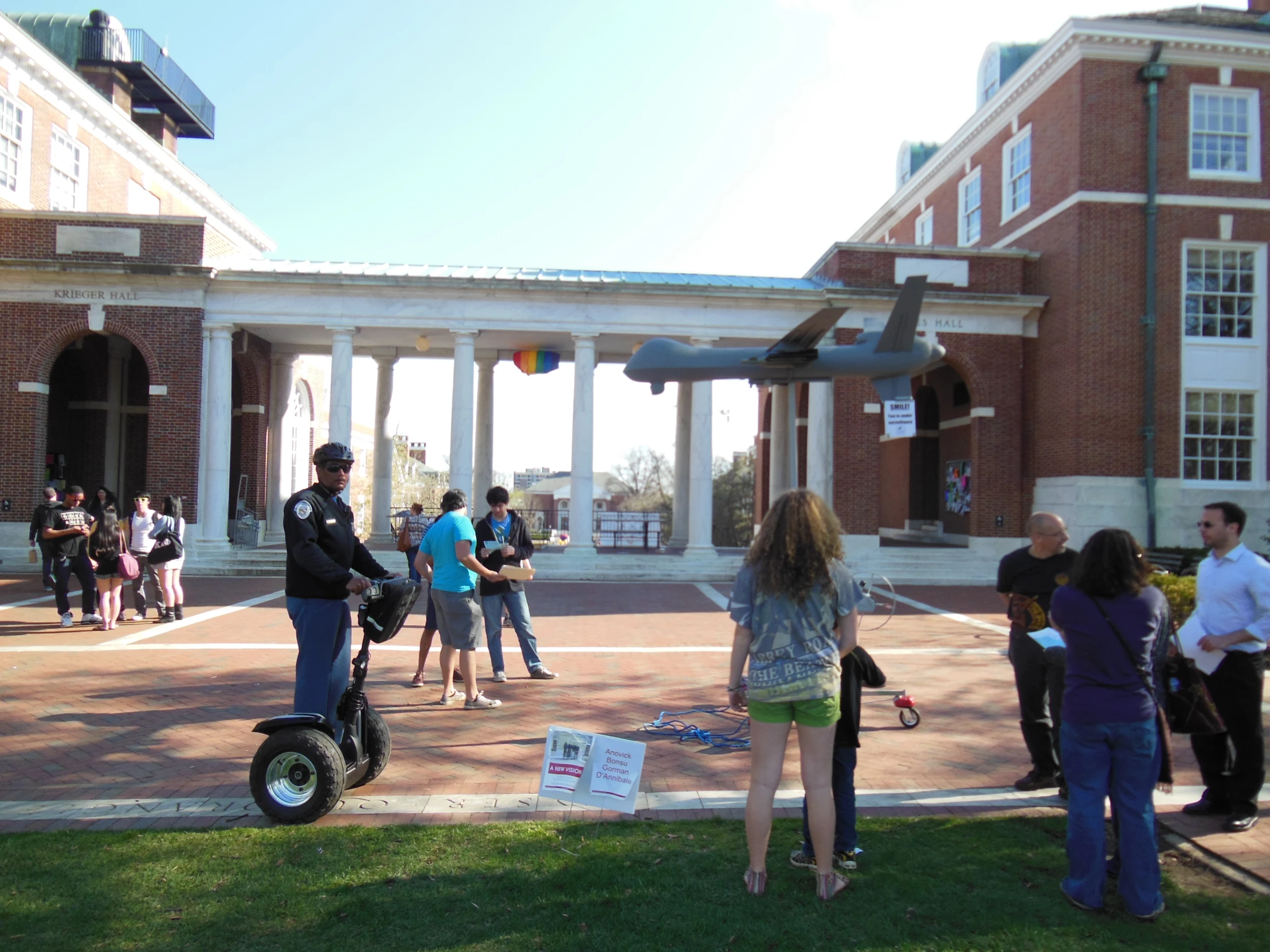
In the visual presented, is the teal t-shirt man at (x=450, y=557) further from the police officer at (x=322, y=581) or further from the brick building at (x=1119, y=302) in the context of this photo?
the brick building at (x=1119, y=302)

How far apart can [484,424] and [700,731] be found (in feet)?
61.7

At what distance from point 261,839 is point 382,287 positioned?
16401mm

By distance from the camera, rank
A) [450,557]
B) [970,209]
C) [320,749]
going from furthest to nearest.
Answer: [970,209]
[450,557]
[320,749]

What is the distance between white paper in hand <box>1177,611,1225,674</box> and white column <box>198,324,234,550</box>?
1824 cm

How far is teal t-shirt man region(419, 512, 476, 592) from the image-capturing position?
7.00m

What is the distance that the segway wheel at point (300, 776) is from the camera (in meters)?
4.40

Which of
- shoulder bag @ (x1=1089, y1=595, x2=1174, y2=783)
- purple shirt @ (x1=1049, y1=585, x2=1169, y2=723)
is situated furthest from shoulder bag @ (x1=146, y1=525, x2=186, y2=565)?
shoulder bag @ (x1=1089, y1=595, x2=1174, y2=783)

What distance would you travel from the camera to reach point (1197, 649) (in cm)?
459

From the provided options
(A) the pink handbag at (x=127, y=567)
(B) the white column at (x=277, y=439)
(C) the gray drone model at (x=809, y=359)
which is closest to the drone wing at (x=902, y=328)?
(C) the gray drone model at (x=809, y=359)

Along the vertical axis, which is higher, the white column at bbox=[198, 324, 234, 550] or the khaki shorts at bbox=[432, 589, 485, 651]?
the white column at bbox=[198, 324, 234, 550]

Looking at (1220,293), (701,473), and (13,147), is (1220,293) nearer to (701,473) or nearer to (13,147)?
(701,473)

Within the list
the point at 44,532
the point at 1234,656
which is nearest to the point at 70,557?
the point at 44,532

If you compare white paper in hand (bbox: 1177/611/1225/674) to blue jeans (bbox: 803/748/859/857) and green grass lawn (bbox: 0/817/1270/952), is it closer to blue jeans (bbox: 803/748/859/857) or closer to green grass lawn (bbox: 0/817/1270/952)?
green grass lawn (bbox: 0/817/1270/952)

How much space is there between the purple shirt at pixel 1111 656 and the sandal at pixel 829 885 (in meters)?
1.26
